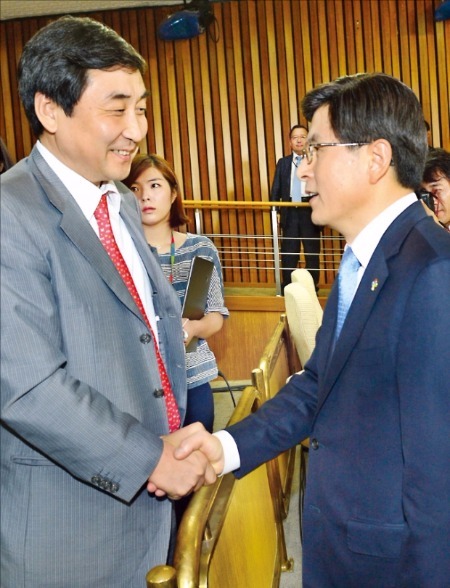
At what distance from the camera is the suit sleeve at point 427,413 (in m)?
1.24

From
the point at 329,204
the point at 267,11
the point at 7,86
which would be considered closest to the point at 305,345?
the point at 329,204

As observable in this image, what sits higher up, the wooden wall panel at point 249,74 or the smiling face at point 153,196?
the wooden wall panel at point 249,74

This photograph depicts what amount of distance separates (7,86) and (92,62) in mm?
8085

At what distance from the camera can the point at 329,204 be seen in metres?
1.53

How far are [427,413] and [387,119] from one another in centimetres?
62

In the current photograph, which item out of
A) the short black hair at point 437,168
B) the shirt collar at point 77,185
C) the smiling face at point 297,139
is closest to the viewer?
the shirt collar at point 77,185

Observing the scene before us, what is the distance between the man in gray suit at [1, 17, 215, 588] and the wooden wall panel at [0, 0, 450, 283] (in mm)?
7040

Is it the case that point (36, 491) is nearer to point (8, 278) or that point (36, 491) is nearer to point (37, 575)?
point (37, 575)

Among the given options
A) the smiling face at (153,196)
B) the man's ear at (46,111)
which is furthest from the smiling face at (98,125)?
the smiling face at (153,196)

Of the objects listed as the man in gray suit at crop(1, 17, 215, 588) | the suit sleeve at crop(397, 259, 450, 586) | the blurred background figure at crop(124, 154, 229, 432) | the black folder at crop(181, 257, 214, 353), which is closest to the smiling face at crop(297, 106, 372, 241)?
the suit sleeve at crop(397, 259, 450, 586)

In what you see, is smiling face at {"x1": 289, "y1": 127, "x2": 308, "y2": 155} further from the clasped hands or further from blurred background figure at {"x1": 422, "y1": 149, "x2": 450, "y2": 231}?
the clasped hands

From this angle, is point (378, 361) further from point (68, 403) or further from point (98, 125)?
point (98, 125)

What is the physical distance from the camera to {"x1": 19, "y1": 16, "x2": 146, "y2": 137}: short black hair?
1452mm

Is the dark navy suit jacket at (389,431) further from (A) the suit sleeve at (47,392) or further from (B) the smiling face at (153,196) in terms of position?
(B) the smiling face at (153,196)
